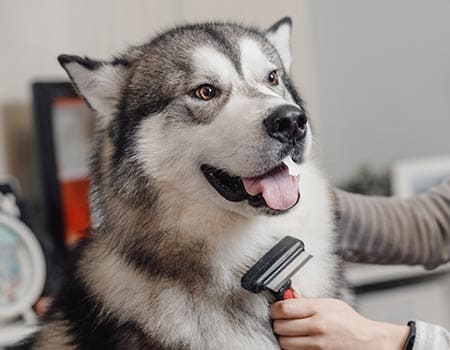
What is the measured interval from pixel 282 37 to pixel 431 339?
0.62m

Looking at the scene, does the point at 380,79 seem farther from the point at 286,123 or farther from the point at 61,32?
the point at 286,123

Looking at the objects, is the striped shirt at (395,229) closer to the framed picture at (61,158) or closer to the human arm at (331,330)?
the human arm at (331,330)

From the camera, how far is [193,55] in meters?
1.20

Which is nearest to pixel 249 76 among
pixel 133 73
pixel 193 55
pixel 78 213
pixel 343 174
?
pixel 193 55

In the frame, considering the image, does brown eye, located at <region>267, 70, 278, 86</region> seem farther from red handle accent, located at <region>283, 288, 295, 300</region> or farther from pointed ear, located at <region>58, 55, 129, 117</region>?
red handle accent, located at <region>283, 288, 295, 300</region>

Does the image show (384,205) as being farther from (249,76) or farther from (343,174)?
(343,174)

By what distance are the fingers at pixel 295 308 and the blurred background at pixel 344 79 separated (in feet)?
4.25

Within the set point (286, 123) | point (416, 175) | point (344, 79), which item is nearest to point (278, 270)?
point (286, 123)

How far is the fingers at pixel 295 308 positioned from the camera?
110 centimetres

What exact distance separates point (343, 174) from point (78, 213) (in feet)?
4.04

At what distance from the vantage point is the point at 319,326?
1.10m

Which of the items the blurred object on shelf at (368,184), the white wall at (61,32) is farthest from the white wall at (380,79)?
the white wall at (61,32)

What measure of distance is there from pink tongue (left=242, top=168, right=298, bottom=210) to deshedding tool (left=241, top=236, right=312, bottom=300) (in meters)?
0.07

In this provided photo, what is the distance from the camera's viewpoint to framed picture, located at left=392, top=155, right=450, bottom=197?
2947 mm
